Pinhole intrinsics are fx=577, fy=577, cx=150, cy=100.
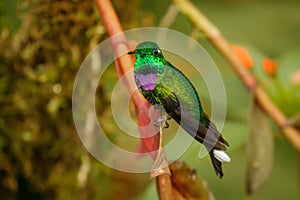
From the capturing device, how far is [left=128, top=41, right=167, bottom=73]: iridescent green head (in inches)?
16.2

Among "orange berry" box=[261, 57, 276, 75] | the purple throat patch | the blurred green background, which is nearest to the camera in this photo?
the purple throat patch

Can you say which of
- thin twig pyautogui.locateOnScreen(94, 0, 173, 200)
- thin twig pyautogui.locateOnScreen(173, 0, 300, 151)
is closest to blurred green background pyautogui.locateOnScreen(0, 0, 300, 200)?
thin twig pyautogui.locateOnScreen(173, 0, 300, 151)

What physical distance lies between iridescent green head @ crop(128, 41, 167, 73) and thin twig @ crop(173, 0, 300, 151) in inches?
17.3

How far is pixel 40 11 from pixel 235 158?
0.66 meters

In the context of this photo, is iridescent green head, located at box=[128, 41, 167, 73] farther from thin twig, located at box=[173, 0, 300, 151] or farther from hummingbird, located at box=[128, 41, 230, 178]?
thin twig, located at box=[173, 0, 300, 151]

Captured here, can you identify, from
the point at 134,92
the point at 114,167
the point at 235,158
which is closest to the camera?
the point at 134,92

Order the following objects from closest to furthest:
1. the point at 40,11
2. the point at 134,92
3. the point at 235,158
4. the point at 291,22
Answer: the point at 134,92
the point at 40,11
the point at 235,158
the point at 291,22

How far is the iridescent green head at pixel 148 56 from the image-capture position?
413 millimetres

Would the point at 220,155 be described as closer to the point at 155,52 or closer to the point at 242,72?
the point at 155,52

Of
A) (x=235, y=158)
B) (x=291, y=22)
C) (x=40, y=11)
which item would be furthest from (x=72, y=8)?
(x=291, y=22)

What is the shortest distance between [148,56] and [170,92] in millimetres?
31

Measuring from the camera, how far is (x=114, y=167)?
106 centimetres

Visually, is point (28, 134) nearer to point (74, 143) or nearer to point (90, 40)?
point (74, 143)

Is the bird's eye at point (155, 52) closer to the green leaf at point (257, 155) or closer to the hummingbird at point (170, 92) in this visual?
the hummingbird at point (170, 92)
